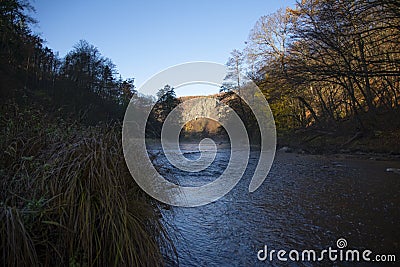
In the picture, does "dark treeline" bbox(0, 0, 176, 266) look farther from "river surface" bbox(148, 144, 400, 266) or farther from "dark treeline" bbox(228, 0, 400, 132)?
"dark treeline" bbox(228, 0, 400, 132)

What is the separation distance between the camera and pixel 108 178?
1.79 meters

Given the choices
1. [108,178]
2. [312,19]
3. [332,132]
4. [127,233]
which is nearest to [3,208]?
[108,178]

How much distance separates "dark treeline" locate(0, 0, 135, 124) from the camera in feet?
56.6

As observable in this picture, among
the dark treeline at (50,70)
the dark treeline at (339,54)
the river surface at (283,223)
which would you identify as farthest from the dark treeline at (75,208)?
the dark treeline at (50,70)

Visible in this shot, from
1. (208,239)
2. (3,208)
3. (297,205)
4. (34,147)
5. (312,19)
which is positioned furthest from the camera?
(312,19)

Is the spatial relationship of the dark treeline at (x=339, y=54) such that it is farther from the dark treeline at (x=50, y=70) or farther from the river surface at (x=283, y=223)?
the dark treeline at (x=50, y=70)

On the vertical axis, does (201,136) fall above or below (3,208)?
above

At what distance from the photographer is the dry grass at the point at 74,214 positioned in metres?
1.46

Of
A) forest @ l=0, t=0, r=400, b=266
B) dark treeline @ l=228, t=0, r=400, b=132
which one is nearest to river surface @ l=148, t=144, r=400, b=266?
forest @ l=0, t=0, r=400, b=266

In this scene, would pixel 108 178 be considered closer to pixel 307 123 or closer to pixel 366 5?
pixel 366 5

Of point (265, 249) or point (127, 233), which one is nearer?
point (127, 233)

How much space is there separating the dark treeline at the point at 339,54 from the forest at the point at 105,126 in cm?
7

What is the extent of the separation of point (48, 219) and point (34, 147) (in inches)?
50.0

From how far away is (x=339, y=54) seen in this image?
40.1 feet
